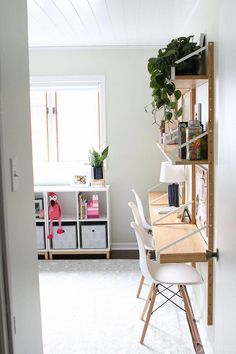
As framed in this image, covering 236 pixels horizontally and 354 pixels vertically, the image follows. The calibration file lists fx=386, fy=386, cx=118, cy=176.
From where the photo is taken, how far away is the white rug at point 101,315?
8.61 feet

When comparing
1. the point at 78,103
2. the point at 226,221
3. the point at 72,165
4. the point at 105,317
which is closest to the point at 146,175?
the point at 72,165

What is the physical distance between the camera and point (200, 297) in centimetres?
279

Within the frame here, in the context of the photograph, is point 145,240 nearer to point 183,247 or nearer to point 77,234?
point 183,247

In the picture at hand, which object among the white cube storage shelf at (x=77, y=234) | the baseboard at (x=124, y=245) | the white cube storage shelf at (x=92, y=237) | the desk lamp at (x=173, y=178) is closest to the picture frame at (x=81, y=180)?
the white cube storage shelf at (x=77, y=234)

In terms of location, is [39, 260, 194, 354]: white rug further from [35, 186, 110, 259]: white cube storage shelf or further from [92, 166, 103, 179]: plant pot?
[92, 166, 103, 179]: plant pot

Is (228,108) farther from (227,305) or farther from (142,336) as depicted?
(142,336)

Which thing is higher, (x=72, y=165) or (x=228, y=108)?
(x=228, y=108)

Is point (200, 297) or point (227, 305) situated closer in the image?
point (227, 305)

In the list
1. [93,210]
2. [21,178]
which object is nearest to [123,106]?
[93,210]

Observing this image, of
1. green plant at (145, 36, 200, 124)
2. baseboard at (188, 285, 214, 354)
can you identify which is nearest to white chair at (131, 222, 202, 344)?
baseboard at (188, 285, 214, 354)

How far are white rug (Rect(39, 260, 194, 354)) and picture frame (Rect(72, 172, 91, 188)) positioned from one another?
→ 2.99 feet

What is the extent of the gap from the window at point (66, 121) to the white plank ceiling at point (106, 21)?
1.79 ft

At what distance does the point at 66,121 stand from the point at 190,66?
250 centimetres

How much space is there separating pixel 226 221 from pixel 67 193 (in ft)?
10.8
